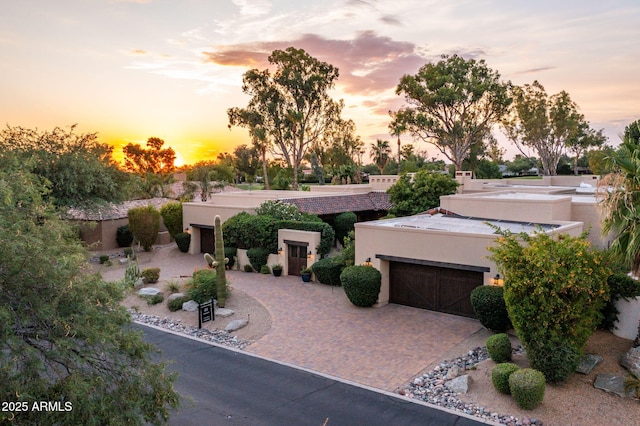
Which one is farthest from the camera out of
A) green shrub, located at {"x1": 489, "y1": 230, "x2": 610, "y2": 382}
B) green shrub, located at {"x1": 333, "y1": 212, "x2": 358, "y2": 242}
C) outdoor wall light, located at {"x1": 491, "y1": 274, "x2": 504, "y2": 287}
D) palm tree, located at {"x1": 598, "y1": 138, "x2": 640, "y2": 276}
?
green shrub, located at {"x1": 333, "y1": 212, "x2": 358, "y2": 242}

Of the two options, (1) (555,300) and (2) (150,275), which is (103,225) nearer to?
(2) (150,275)

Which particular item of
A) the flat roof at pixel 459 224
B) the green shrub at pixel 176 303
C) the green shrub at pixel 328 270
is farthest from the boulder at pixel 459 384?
the green shrub at pixel 176 303

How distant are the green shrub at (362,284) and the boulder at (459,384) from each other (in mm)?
6915

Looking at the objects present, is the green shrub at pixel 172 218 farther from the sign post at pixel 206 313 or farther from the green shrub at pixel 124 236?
the sign post at pixel 206 313

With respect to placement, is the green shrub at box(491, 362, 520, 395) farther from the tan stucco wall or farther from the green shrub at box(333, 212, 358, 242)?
the green shrub at box(333, 212, 358, 242)

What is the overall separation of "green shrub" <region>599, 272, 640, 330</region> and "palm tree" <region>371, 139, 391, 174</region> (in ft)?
195

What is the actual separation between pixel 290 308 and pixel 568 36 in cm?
2133

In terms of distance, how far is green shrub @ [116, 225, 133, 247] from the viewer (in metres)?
36.1

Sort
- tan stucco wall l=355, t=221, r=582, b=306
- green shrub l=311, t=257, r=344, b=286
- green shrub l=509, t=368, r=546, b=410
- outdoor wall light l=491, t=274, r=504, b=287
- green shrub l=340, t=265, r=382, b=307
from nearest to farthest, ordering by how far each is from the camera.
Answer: green shrub l=509, t=368, r=546, b=410, outdoor wall light l=491, t=274, r=504, b=287, tan stucco wall l=355, t=221, r=582, b=306, green shrub l=340, t=265, r=382, b=307, green shrub l=311, t=257, r=344, b=286

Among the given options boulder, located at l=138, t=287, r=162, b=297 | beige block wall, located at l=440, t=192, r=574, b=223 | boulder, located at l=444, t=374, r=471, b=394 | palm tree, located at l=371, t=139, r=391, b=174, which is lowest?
boulder, located at l=444, t=374, r=471, b=394

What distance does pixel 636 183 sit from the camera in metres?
12.6

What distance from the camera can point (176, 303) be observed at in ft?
67.2

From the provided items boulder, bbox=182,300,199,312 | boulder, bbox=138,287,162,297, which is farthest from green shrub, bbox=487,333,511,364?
boulder, bbox=138,287,162,297

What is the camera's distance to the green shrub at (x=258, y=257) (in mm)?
27656
